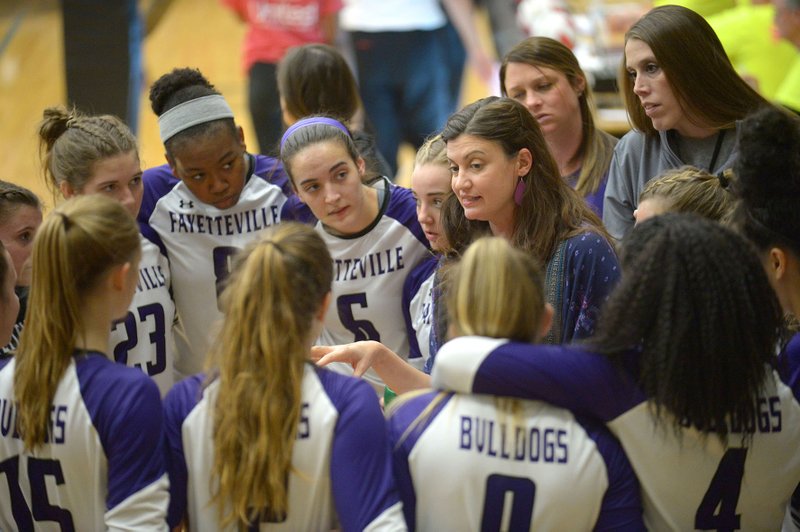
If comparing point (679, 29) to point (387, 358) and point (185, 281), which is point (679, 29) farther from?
point (185, 281)

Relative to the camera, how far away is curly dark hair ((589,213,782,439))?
193 cm

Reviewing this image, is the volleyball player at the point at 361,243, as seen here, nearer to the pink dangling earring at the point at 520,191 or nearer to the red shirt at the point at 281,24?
the pink dangling earring at the point at 520,191

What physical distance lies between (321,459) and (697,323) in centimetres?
78

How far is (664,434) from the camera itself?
200cm

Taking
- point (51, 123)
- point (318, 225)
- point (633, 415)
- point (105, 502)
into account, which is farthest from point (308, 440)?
point (51, 123)

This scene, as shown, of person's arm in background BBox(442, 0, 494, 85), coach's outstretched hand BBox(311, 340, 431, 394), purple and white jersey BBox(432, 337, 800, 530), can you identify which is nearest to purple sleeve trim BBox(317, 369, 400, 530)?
purple and white jersey BBox(432, 337, 800, 530)

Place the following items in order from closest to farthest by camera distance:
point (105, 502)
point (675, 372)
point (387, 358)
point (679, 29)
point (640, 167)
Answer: point (675, 372) → point (105, 502) → point (387, 358) → point (679, 29) → point (640, 167)

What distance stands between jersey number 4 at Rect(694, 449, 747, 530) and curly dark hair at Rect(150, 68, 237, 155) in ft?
6.14

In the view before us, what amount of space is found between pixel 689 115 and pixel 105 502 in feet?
6.75

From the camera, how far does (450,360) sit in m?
1.96

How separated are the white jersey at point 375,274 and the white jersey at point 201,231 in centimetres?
23

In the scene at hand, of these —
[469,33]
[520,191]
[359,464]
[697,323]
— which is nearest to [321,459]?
[359,464]

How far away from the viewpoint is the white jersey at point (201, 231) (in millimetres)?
3262

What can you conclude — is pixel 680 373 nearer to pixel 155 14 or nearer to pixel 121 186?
pixel 121 186
